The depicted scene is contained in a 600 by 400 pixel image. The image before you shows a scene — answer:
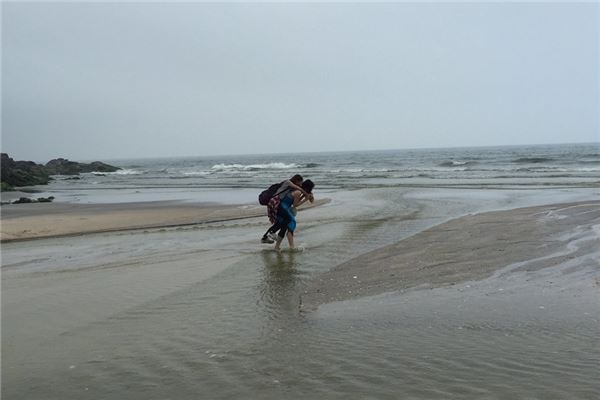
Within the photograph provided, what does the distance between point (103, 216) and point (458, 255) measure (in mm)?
13715

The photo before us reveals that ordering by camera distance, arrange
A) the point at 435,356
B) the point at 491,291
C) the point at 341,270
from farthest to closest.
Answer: the point at 341,270 → the point at 491,291 → the point at 435,356

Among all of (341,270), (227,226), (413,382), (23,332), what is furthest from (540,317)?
(227,226)

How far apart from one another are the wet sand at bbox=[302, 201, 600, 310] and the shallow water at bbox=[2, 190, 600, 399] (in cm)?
35

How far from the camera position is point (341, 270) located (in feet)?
25.5

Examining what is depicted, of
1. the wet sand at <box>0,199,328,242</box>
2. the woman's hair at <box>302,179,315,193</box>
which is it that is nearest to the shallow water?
the woman's hair at <box>302,179,315,193</box>

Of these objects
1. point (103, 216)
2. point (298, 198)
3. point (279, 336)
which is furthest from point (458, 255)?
point (103, 216)

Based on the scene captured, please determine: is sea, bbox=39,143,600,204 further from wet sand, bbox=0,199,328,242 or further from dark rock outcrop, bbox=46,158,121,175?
dark rock outcrop, bbox=46,158,121,175

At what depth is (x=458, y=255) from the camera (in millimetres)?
8273

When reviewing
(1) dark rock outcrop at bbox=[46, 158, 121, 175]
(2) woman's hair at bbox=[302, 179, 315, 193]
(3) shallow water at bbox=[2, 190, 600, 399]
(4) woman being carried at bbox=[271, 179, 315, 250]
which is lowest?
(3) shallow water at bbox=[2, 190, 600, 399]

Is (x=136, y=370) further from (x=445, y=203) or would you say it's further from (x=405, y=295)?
(x=445, y=203)

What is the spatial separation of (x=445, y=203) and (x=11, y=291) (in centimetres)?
1411

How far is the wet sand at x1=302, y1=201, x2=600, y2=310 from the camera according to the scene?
6.65 metres

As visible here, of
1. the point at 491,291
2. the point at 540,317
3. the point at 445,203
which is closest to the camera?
the point at 540,317

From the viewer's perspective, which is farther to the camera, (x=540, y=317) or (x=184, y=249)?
(x=184, y=249)
